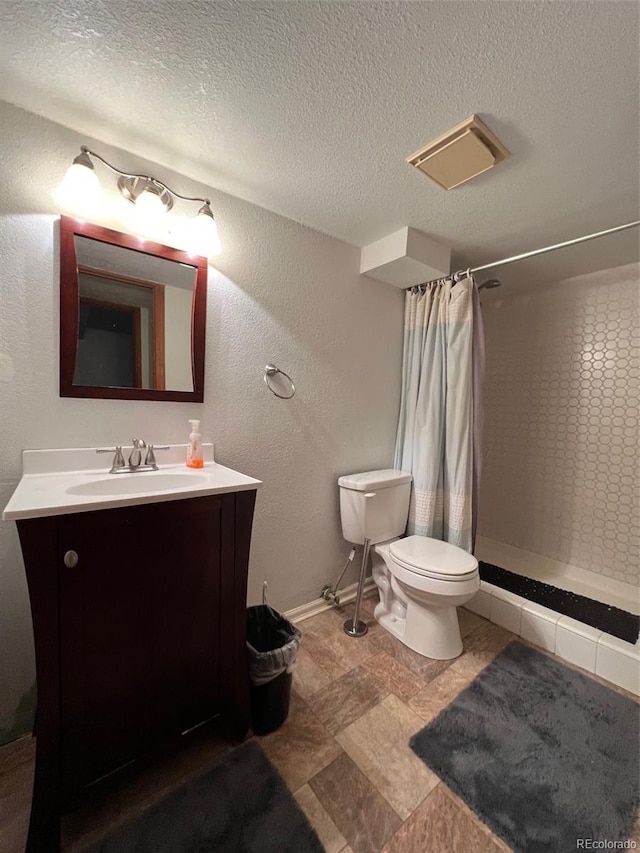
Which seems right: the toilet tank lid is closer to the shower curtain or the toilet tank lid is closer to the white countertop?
the shower curtain

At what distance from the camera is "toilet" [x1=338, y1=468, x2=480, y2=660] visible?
1.54m

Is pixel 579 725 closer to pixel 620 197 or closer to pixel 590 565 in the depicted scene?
pixel 590 565

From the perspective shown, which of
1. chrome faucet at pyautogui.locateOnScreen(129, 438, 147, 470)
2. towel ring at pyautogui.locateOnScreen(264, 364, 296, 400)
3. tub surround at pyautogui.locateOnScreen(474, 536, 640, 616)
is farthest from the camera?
tub surround at pyautogui.locateOnScreen(474, 536, 640, 616)

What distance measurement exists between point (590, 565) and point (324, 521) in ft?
5.99

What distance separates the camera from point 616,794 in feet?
3.41

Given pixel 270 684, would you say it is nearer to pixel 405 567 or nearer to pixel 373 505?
pixel 405 567

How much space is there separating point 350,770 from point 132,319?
5.73 feet

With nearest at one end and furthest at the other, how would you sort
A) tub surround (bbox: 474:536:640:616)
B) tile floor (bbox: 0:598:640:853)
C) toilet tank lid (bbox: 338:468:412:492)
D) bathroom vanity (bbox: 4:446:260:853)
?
bathroom vanity (bbox: 4:446:260:853), tile floor (bbox: 0:598:640:853), toilet tank lid (bbox: 338:468:412:492), tub surround (bbox: 474:536:640:616)

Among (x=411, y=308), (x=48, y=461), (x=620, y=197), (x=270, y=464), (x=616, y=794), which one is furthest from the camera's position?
(x=411, y=308)

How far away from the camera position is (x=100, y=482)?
1.15 metres

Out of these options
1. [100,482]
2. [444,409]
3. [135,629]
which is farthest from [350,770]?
[444,409]

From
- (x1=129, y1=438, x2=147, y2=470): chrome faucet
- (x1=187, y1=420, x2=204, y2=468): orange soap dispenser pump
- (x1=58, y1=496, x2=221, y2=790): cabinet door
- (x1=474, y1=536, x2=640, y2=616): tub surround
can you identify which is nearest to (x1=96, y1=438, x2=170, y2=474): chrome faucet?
(x1=129, y1=438, x2=147, y2=470): chrome faucet

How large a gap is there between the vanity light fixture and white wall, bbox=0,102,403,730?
75 millimetres

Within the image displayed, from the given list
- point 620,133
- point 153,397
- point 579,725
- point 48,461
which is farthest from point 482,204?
point 579,725
